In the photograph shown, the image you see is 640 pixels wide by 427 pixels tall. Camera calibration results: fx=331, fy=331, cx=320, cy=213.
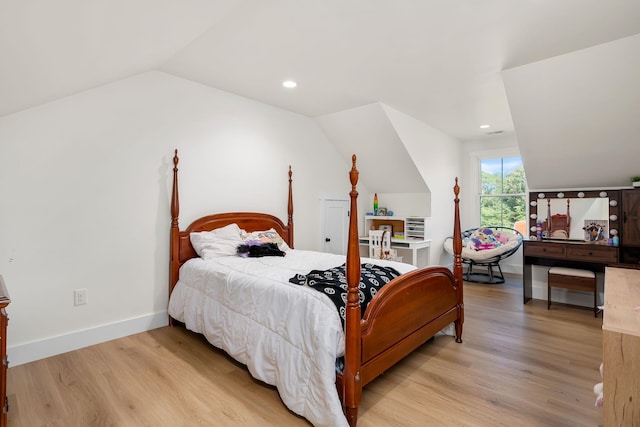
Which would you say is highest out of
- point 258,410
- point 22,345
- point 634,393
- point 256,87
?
point 256,87

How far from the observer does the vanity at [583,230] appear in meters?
3.48

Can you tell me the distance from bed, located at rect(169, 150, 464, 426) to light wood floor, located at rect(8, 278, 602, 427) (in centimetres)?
18

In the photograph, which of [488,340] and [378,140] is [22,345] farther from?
[378,140]

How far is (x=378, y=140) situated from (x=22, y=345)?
4114 millimetres

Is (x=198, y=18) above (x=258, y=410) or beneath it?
above

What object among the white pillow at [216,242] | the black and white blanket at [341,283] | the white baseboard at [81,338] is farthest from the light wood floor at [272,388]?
the white pillow at [216,242]

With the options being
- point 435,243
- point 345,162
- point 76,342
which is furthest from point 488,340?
point 76,342

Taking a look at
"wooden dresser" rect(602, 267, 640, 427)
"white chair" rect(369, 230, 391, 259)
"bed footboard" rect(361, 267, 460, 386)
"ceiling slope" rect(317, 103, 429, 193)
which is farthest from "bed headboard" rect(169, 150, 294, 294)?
"wooden dresser" rect(602, 267, 640, 427)

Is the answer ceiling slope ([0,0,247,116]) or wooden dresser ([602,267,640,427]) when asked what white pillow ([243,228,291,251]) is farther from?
wooden dresser ([602,267,640,427])

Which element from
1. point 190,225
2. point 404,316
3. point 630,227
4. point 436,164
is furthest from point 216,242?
point 630,227

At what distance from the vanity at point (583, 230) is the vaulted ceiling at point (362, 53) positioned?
24cm

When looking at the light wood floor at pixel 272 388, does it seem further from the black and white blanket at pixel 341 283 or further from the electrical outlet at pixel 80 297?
the black and white blanket at pixel 341 283

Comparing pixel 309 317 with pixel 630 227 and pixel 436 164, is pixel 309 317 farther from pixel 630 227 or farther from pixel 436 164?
pixel 436 164

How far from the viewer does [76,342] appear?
2668 mm
